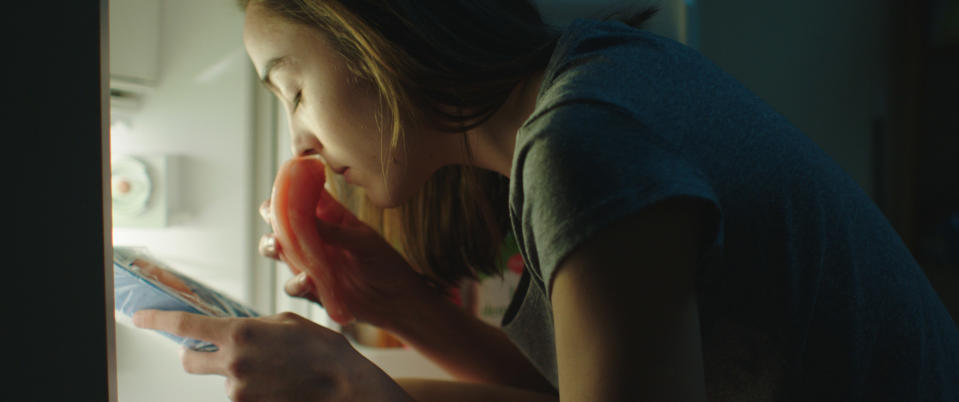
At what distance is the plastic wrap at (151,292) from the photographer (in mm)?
515

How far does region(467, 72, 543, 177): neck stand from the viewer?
58cm

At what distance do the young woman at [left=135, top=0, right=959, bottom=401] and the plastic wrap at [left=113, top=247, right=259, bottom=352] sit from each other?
0.01m

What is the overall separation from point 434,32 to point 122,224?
1.71 ft

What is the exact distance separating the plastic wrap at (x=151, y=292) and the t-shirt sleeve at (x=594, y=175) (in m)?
0.37

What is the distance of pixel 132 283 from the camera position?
1.70 feet

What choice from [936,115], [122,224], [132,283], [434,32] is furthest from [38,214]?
[936,115]

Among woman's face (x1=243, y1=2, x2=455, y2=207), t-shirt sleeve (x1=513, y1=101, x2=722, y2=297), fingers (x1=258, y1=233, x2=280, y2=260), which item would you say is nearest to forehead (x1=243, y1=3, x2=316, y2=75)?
woman's face (x1=243, y1=2, x2=455, y2=207)

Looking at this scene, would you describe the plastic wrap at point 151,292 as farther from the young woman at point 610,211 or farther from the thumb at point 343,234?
the thumb at point 343,234

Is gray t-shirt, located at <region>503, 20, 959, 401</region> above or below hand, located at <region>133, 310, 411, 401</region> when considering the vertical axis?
above

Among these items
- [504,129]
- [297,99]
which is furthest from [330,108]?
[504,129]

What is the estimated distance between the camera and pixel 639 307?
0.34 metres

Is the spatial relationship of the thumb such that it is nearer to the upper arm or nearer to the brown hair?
the brown hair

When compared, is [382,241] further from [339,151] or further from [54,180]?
[54,180]

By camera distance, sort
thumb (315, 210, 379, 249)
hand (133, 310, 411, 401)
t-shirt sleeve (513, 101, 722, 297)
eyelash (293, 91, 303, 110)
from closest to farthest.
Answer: t-shirt sleeve (513, 101, 722, 297), hand (133, 310, 411, 401), eyelash (293, 91, 303, 110), thumb (315, 210, 379, 249)
